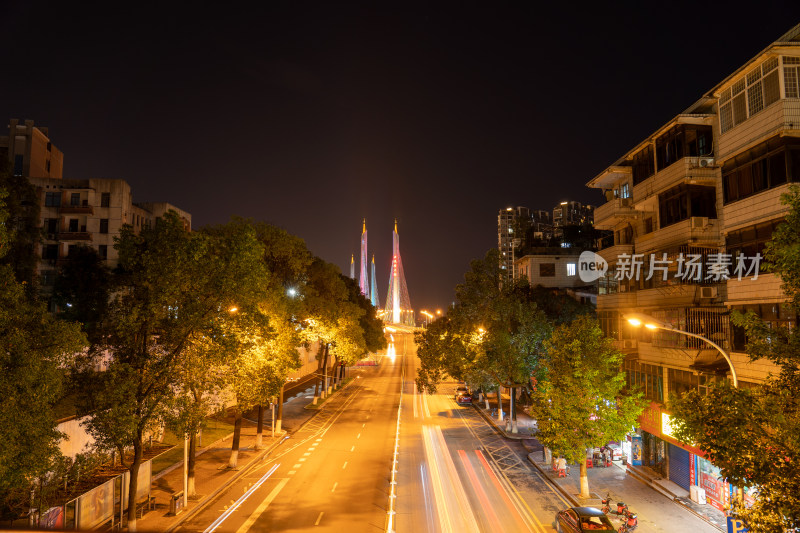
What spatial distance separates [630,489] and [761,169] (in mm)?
16438

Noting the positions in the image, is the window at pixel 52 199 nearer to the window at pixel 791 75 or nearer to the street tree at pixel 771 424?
the window at pixel 791 75

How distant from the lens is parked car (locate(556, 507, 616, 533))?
63.4 ft

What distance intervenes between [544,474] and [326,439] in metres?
16.8

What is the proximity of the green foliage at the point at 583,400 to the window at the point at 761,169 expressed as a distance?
8792 mm

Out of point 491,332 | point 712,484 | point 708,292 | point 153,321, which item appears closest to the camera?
point 153,321

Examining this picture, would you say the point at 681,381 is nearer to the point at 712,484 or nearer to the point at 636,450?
the point at 712,484

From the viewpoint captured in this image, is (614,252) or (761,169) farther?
(614,252)

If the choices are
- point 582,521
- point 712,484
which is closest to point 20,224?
point 582,521

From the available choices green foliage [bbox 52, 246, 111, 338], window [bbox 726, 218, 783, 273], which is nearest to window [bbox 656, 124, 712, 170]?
window [bbox 726, 218, 783, 273]

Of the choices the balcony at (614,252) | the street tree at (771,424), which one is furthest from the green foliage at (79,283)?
the street tree at (771,424)

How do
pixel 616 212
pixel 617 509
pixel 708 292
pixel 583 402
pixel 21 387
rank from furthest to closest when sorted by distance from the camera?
pixel 616 212 → pixel 583 402 → pixel 708 292 → pixel 617 509 → pixel 21 387

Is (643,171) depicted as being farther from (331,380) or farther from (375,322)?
(375,322)

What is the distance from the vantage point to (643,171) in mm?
31766

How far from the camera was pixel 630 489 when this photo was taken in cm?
2683
